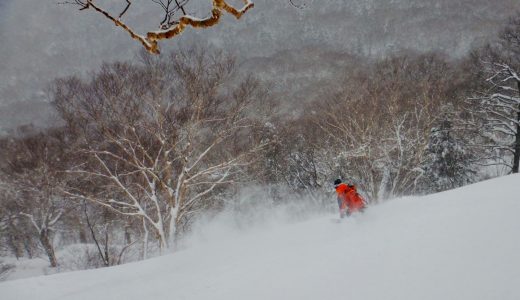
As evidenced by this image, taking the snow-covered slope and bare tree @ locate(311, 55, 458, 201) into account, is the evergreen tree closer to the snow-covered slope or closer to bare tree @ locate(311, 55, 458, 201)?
bare tree @ locate(311, 55, 458, 201)

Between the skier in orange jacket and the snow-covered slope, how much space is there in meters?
0.31

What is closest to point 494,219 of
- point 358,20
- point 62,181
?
point 62,181

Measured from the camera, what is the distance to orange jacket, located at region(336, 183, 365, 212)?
8.48m

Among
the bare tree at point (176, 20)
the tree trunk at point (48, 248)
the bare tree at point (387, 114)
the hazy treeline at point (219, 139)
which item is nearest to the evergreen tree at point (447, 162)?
the hazy treeline at point (219, 139)

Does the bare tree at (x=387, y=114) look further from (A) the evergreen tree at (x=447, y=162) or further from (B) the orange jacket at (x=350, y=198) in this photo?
(A) the evergreen tree at (x=447, y=162)

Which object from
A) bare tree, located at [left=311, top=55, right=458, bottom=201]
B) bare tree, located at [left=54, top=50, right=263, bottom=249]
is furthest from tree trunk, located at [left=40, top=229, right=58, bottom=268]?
bare tree, located at [left=311, top=55, right=458, bottom=201]

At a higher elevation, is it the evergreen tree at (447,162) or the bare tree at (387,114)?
the bare tree at (387,114)

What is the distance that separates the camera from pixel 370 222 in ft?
24.8

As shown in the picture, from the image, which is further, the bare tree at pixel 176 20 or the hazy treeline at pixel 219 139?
the hazy treeline at pixel 219 139

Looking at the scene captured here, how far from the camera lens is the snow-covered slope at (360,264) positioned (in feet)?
14.3

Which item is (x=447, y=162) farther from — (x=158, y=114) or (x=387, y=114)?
(x=158, y=114)

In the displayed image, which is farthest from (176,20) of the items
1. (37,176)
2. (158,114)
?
(37,176)

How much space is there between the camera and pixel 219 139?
13.2m

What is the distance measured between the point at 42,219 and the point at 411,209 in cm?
2427
